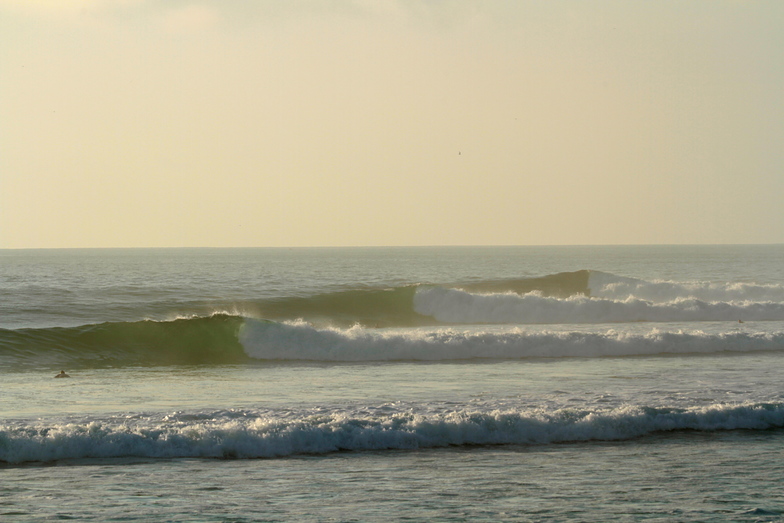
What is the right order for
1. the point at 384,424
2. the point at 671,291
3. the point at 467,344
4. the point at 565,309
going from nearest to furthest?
the point at 384,424 < the point at 467,344 < the point at 565,309 < the point at 671,291

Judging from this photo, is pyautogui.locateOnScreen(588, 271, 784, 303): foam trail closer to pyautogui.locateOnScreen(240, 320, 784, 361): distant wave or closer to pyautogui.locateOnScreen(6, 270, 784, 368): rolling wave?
Result: pyautogui.locateOnScreen(6, 270, 784, 368): rolling wave

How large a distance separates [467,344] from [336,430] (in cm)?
1203

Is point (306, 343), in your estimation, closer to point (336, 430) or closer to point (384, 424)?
point (384, 424)

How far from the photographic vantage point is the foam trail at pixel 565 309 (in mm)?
A: 35531

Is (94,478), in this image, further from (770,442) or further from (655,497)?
(770,442)

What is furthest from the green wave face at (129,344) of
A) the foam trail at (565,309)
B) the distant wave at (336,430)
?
the foam trail at (565,309)

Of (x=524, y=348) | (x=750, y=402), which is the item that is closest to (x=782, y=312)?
(x=524, y=348)

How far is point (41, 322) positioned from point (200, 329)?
34.1 feet

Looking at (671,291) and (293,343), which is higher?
(671,291)

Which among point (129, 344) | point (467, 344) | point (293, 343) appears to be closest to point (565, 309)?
point (467, 344)

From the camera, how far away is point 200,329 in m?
24.7

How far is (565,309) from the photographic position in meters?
35.9

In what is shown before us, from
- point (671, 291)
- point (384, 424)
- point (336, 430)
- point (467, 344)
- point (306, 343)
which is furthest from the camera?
point (671, 291)

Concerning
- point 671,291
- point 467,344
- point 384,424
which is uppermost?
point 671,291
